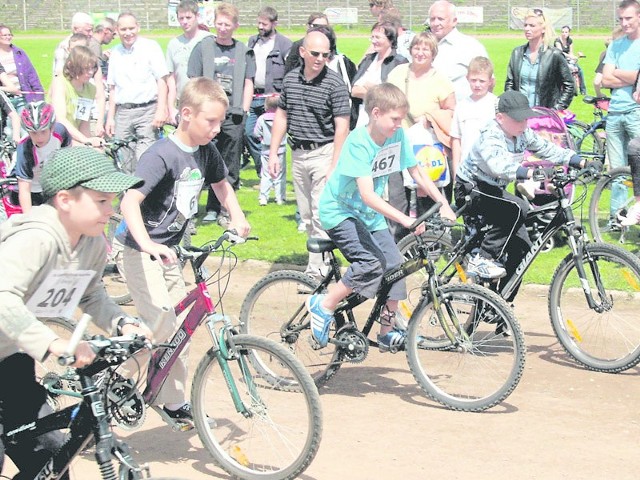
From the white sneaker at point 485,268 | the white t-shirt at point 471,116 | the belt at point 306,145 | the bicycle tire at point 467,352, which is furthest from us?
the white t-shirt at point 471,116

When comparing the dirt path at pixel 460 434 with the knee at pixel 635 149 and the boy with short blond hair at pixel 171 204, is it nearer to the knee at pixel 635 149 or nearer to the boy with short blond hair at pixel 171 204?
the boy with short blond hair at pixel 171 204

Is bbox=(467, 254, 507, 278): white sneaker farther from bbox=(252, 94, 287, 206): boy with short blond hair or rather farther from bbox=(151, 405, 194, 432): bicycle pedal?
bbox=(252, 94, 287, 206): boy with short blond hair

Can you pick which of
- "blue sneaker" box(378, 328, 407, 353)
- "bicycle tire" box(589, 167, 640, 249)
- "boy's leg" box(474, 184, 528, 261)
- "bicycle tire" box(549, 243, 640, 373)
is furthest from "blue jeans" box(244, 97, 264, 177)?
"blue sneaker" box(378, 328, 407, 353)

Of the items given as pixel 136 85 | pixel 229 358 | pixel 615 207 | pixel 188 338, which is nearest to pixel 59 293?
pixel 229 358

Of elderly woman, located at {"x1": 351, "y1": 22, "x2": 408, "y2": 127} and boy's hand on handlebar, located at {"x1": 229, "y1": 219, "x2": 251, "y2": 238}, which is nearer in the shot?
boy's hand on handlebar, located at {"x1": 229, "y1": 219, "x2": 251, "y2": 238}

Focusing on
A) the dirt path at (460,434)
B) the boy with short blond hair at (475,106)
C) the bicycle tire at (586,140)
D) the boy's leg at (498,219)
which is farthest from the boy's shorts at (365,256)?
the bicycle tire at (586,140)

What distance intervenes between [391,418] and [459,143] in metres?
4.10

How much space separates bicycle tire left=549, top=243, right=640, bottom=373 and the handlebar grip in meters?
4.40

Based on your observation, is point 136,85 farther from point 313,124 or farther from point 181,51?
point 313,124

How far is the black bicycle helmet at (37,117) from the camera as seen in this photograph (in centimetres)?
905

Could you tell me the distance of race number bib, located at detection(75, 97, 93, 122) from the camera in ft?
36.8

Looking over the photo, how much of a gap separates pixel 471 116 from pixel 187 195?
176 inches

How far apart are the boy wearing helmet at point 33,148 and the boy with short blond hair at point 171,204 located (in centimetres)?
303

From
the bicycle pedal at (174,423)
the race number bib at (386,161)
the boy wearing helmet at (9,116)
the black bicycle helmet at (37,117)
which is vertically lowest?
the bicycle pedal at (174,423)
